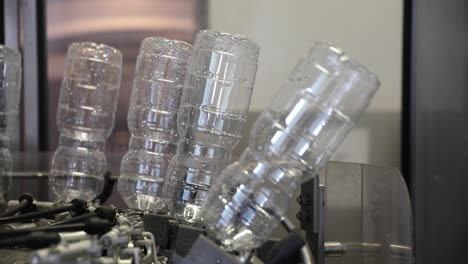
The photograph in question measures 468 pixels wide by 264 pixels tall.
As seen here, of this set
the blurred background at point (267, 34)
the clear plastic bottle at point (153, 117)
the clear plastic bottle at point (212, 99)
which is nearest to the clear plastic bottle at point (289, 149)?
the clear plastic bottle at point (212, 99)

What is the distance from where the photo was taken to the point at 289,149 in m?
0.72

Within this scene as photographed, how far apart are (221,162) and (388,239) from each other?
0.35 m

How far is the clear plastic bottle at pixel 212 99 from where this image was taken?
0.99 meters

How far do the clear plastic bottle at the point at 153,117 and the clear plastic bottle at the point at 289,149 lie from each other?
0.41 m

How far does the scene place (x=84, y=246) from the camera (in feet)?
1.77

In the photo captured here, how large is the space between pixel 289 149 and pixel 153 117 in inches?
19.8

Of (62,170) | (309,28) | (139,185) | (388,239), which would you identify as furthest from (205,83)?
(309,28)

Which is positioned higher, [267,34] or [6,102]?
[267,34]

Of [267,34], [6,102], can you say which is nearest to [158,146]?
[6,102]

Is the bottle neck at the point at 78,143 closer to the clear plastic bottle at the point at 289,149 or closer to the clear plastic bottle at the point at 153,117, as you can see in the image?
the clear plastic bottle at the point at 153,117

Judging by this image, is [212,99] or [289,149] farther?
[212,99]

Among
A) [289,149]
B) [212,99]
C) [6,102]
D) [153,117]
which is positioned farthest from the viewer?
[6,102]

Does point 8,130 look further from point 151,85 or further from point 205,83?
point 205,83

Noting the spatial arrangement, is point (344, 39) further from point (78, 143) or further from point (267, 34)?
point (78, 143)
